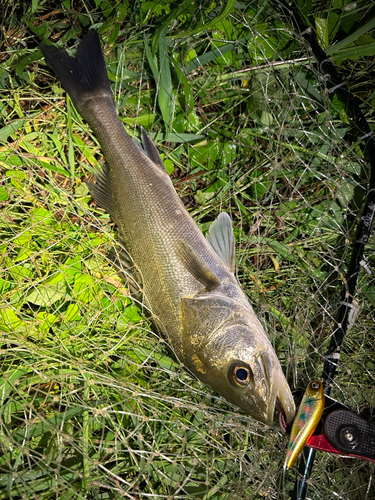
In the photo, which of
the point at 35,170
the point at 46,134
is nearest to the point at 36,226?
Result: the point at 35,170

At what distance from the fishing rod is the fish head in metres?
0.54

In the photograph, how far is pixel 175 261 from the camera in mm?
2471

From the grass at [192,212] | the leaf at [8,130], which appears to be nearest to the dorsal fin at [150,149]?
the grass at [192,212]

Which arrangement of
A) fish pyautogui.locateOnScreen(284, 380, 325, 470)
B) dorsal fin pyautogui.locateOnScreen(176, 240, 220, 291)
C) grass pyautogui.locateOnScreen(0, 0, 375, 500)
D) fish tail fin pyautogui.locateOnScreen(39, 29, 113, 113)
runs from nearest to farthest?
fish pyautogui.locateOnScreen(284, 380, 325, 470)
dorsal fin pyautogui.locateOnScreen(176, 240, 220, 291)
grass pyautogui.locateOnScreen(0, 0, 375, 500)
fish tail fin pyautogui.locateOnScreen(39, 29, 113, 113)

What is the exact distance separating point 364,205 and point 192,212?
1.26m

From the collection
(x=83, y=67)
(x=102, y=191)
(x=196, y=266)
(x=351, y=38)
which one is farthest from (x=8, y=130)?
(x=351, y=38)

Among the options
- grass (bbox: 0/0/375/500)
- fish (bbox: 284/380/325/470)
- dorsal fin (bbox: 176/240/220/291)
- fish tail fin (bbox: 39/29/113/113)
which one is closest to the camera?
fish (bbox: 284/380/325/470)

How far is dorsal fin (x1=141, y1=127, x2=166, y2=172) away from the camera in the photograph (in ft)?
9.21

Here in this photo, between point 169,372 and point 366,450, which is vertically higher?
point 169,372

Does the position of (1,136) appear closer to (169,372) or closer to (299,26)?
(169,372)

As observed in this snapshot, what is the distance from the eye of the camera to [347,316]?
2723 millimetres

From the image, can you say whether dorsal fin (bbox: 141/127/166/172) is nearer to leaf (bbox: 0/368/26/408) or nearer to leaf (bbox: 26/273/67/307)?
leaf (bbox: 26/273/67/307)

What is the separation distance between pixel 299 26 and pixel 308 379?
2533 millimetres

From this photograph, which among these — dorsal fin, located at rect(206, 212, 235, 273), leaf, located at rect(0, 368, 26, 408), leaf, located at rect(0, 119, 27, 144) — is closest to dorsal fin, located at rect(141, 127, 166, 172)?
dorsal fin, located at rect(206, 212, 235, 273)
